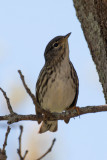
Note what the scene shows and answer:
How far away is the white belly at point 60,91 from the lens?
5.53 meters

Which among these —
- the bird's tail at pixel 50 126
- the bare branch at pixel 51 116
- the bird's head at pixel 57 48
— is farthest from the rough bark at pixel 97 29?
the bird's tail at pixel 50 126

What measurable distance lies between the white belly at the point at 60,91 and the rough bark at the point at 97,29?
4.09 feet

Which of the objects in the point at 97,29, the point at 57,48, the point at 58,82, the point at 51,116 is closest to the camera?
the point at 51,116

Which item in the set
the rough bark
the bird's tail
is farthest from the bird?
the rough bark

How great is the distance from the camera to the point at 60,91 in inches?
219

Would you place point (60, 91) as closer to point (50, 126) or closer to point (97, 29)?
point (50, 126)

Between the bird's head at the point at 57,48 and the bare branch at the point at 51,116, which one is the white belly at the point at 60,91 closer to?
the bird's head at the point at 57,48

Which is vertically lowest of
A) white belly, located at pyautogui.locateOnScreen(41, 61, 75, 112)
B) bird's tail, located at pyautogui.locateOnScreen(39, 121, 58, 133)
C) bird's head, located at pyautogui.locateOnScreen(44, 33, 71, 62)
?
bird's tail, located at pyautogui.locateOnScreen(39, 121, 58, 133)

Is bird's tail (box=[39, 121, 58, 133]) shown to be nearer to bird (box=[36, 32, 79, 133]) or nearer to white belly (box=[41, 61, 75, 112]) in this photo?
bird (box=[36, 32, 79, 133])

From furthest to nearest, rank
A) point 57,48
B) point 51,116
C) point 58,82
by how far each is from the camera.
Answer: point 57,48
point 58,82
point 51,116

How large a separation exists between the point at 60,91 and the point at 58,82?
0.16m

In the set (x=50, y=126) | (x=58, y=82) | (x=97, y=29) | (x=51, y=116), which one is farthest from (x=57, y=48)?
(x=51, y=116)

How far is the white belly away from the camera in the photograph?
553 centimetres

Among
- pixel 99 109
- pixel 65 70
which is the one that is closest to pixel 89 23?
pixel 99 109
